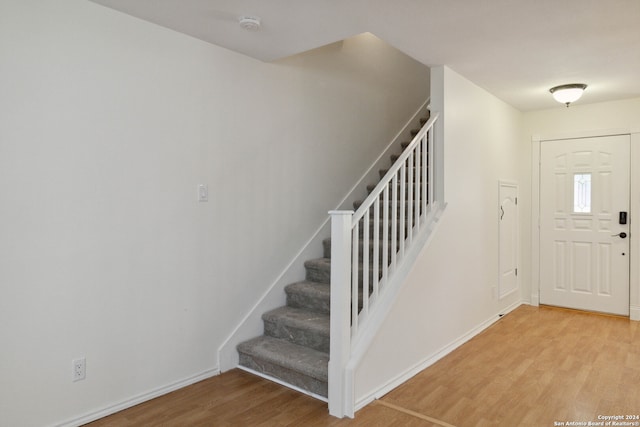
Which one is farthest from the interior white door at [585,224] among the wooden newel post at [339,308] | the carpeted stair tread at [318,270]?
the wooden newel post at [339,308]

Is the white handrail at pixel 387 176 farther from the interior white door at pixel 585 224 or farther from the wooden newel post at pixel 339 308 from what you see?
the interior white door at pixel 585 224

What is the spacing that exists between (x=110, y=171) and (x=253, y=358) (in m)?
1.63

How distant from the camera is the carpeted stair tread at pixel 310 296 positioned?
335 cm

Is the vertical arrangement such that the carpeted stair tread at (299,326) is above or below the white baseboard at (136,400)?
above

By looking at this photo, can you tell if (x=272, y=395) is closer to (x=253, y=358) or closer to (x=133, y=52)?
(x=253, y=358)

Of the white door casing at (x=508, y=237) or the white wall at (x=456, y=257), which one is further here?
the white door casing at (x=508, y=237)

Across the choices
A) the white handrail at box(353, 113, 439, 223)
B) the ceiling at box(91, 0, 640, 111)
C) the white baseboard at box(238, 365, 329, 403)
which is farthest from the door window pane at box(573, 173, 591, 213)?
the white baseboard at box(238, 365, 329, 403)

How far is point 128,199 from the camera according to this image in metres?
2.53

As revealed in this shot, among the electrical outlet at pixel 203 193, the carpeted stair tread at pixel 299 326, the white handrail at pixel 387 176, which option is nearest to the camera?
the white handrail at pixel 387 176

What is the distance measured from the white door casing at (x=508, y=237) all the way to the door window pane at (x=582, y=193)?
63cm

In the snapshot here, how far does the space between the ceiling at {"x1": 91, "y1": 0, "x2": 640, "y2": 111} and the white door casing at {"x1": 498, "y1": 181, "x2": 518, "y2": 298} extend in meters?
1.55

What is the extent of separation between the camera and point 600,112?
4.72 metres

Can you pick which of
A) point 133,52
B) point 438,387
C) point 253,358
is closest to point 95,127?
point 133,52

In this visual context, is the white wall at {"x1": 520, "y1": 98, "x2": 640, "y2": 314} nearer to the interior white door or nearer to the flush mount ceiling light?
the interior white door
